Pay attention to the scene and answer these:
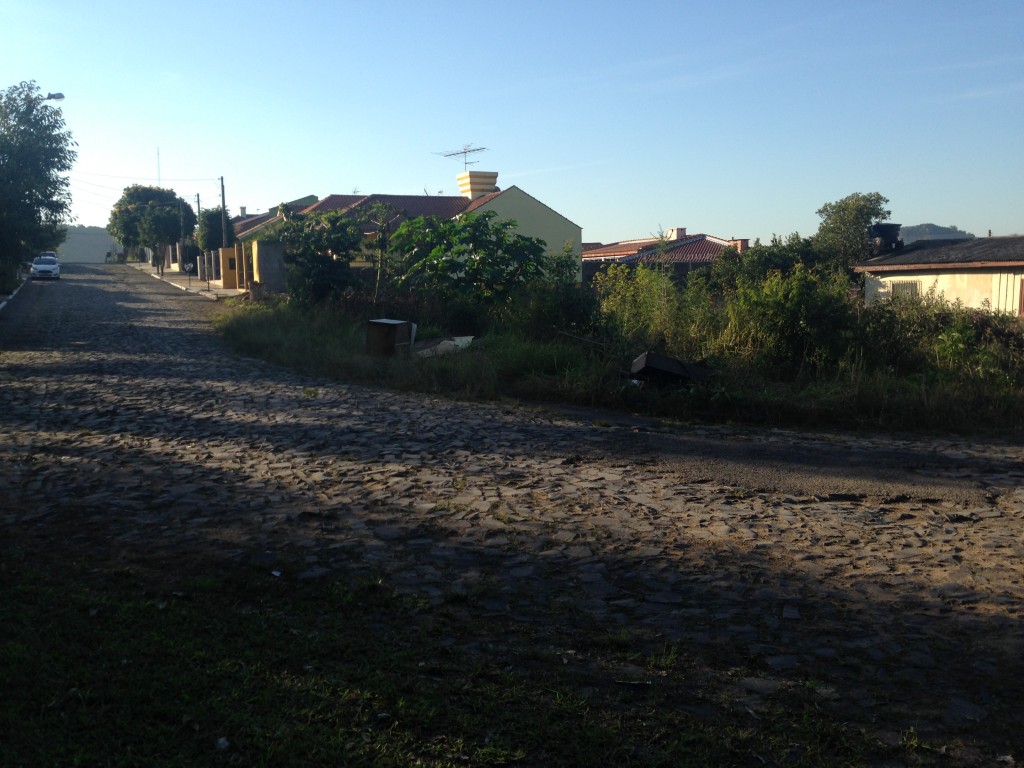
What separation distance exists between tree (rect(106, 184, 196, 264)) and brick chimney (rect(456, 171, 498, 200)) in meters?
22.1

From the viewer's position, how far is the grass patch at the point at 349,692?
3.18m

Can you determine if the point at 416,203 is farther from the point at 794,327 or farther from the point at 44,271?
the point at 794,327

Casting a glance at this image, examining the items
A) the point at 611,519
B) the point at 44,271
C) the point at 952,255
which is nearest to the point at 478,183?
the point at 44,271

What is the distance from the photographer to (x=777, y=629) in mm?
4312

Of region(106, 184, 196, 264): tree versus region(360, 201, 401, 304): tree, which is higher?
region(106, 184, 196, 264): tree

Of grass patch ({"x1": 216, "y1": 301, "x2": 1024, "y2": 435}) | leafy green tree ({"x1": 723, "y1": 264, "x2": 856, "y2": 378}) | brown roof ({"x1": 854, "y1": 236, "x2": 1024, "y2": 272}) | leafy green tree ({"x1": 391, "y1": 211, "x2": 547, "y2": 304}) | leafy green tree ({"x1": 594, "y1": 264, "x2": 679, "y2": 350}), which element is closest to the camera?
grass patch ({"x1": 216, "y1": 301, "x2": 1024, "y2": 435})

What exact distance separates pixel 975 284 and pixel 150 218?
211 feet

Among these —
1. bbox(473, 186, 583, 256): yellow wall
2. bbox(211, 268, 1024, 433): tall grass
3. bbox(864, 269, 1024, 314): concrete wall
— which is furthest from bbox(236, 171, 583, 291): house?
bbox(211, 268, 1024, 433): tall grass

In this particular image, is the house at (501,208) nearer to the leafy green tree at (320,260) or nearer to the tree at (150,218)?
the tree at (150,218)

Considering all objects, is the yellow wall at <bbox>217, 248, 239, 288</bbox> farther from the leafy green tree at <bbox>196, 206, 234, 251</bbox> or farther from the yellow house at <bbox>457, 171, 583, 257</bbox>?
the leafy green tree at <bbox>196, 206, 234, 251</bbox>

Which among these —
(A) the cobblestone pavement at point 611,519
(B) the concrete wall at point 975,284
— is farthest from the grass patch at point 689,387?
(B) the concrete wall at point 975,284

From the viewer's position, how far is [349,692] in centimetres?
356

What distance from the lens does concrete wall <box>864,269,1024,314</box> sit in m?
25.1

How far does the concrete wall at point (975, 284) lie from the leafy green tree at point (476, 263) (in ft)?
32.5
